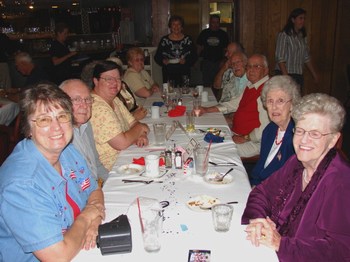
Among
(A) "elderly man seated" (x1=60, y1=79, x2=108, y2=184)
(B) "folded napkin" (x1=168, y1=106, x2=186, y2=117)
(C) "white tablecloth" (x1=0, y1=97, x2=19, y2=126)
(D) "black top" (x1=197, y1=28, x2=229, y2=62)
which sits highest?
(D) "black top" (x1=197, y1=28, x2=229, y2=62)

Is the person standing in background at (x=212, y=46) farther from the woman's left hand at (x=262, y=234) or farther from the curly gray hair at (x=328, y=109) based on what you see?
the woman's left hand at (x=262, y=234)

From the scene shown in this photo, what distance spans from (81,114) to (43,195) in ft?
3.03

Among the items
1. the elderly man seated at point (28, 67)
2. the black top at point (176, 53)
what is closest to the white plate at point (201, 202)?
the elderly man seated at point (28, 67)

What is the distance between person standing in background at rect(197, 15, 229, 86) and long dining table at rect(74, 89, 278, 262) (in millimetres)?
4424

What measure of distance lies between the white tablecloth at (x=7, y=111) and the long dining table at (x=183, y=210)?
90.0 inches

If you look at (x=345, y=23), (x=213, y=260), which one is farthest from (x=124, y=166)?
(x=345, y=23)

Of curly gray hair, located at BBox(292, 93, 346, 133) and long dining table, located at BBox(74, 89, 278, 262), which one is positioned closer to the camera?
long dining table, located at BBox(74, 89, 278, 262)

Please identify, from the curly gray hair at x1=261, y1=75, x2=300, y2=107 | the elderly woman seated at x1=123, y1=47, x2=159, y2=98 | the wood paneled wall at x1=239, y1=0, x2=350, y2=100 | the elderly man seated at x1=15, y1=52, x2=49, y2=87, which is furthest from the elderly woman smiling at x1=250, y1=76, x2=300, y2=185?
the wood paneled wall at x1=239, y1=0, x2=350, y2=100

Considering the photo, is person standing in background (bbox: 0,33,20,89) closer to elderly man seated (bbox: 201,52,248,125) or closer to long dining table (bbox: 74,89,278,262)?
elderly man seated (bbox: 201,52,248,125)

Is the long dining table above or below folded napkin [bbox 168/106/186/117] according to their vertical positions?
below

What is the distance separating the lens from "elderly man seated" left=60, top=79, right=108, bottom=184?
2146 mm

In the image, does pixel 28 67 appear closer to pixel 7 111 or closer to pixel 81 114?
pixel 7 111

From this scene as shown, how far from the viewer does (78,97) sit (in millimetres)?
2146

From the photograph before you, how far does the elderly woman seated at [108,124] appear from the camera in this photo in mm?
Result: 2439
